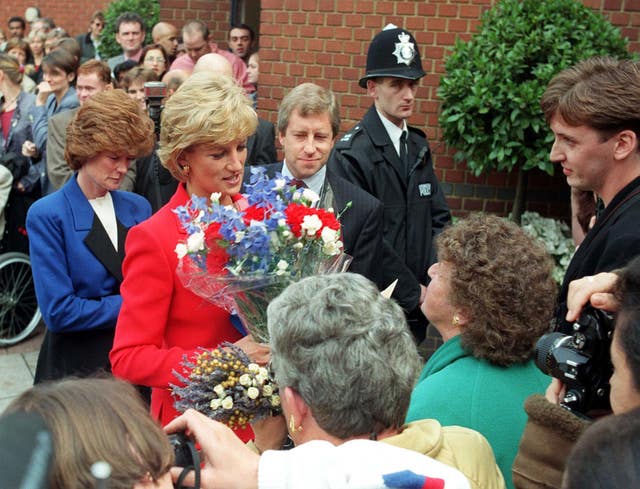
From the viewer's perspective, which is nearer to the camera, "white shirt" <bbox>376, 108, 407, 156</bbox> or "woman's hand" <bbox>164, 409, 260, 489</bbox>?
"woman's hand" <bbox>164, 409, 260, 489</bbox>

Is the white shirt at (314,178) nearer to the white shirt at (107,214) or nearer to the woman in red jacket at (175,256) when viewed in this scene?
the white shirt at (107,214)

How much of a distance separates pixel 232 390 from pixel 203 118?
3.50 feet

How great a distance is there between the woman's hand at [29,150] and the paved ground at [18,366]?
1.52 metres

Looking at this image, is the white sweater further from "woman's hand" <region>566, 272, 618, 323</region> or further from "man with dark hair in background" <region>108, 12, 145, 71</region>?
"man with dark hair in background" <region>108, 12, 145, 71</region>

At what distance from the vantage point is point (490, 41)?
612 centimetres

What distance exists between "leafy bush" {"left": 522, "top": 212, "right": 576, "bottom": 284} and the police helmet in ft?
5.10

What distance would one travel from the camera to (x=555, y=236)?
20.3 ft

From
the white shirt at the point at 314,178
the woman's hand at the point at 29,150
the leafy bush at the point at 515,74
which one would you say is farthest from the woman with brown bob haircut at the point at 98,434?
the woman's hand at the point at 29,150

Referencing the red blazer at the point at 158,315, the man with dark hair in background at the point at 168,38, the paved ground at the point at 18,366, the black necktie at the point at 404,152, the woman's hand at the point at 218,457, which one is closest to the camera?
the woman's hand at the point at 218,457

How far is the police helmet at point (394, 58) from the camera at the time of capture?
5.28m

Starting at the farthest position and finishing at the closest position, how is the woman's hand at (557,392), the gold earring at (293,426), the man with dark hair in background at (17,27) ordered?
1. the man with dark hair in background at (17,27)
2. the woman's hand at (557,392)
3. the gold earring at (293,426)

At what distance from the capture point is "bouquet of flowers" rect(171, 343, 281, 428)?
2.32 m

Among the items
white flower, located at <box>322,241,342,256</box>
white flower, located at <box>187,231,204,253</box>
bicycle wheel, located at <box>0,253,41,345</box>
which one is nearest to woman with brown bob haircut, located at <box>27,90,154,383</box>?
white flower, located at <box>187,231,204,253</box>

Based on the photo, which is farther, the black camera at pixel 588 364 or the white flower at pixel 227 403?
the white flower at pixel 227 403
